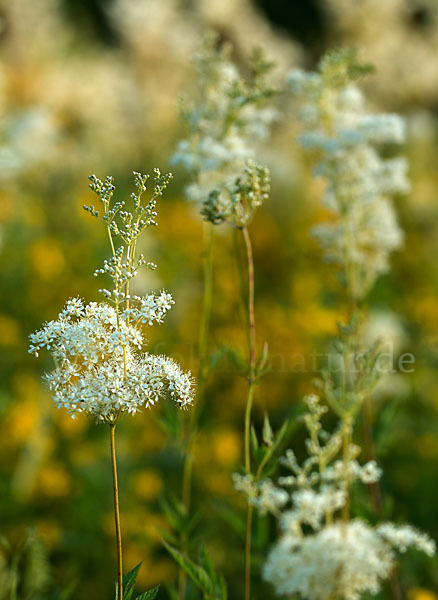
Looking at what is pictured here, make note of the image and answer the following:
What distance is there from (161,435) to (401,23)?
813 centimetres

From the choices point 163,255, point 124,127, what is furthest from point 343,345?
point 124,127

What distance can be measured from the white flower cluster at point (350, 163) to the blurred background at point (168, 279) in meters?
0.35

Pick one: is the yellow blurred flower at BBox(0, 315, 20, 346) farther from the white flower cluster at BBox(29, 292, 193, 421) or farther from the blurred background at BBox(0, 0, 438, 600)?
the white flower cluster at BBox(29, 292, 193, 421)

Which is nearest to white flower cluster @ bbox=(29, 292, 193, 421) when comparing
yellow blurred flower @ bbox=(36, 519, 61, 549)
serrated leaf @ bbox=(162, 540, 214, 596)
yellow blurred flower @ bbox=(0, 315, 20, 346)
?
serrated leaf @ bbox=(162, 540, 214, 596)

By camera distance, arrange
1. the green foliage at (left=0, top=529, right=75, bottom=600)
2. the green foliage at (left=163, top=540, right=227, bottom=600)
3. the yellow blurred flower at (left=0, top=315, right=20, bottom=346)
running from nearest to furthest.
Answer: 1. the green foliage at (left=163, top=540, right=227, bottom=600)
2. the green foliage at (left=0, top=529, right=75, bottom=600)
3. the yellow blurred flower at (left=0, top=315, right=20, bottom=346)

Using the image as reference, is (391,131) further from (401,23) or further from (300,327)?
(401,23)

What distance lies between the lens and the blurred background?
356cm

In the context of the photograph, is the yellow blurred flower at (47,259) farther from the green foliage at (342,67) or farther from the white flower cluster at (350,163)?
the green foliage at (342,67)

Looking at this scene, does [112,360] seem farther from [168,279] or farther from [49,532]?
[168,279]

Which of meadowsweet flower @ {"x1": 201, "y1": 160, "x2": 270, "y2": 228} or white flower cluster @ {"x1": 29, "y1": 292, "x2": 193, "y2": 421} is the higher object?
meadowsweet flower @ {"x1": 201, "y1": 160, "x2": 270, "y2": 228}

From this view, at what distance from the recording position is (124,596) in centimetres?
152

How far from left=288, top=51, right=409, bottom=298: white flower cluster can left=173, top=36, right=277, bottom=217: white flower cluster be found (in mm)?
266

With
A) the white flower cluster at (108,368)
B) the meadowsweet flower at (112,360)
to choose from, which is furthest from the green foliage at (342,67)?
the white flower cluster at (108,368)

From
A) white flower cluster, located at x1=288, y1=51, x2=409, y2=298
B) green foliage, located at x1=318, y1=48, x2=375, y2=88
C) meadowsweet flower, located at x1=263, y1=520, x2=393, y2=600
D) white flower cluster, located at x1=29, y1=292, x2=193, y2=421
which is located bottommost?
meadowsweet flower, located at x1=263, y1=520, x2=393, y2=600
